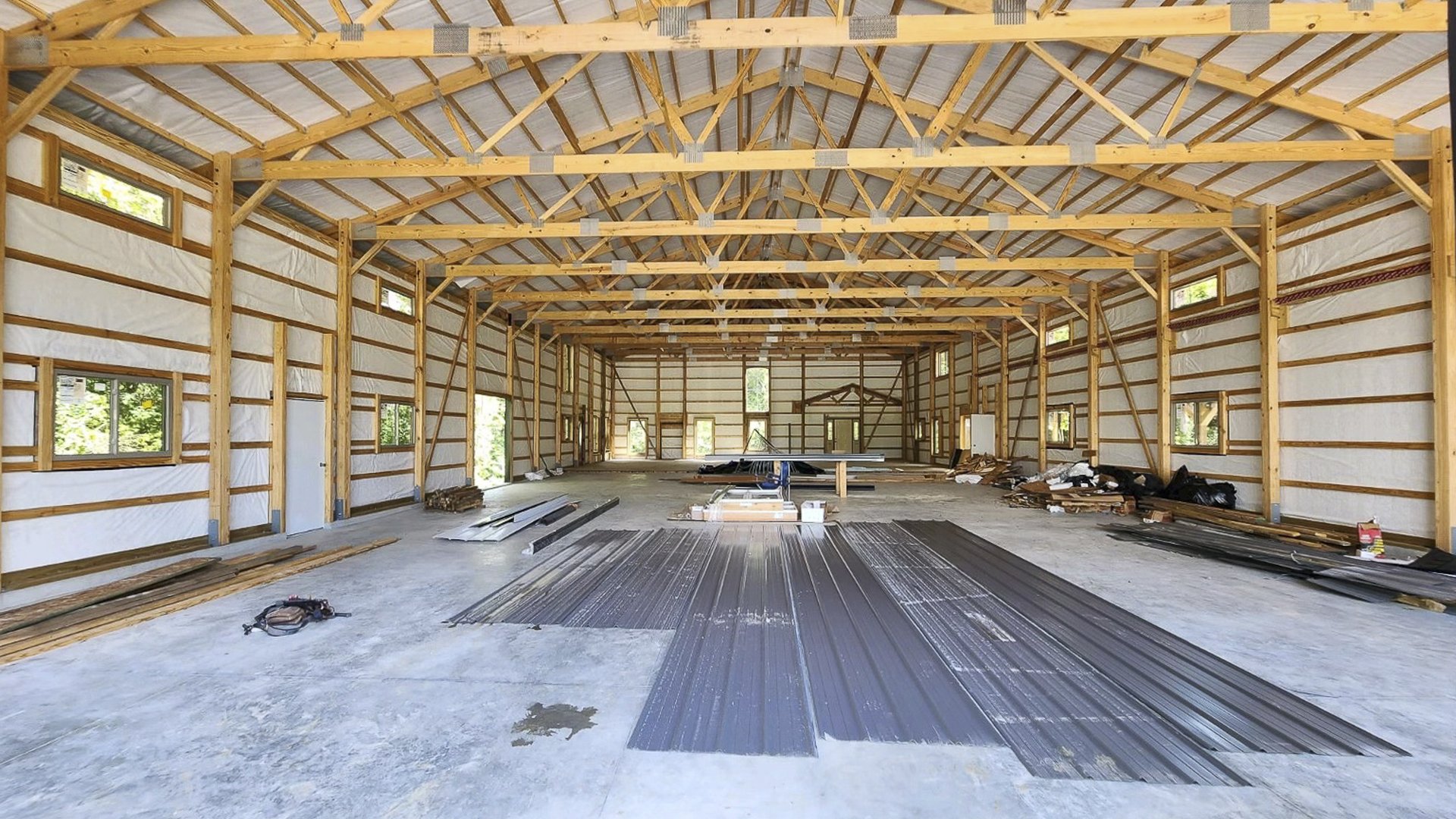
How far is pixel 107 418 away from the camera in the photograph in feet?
19.5

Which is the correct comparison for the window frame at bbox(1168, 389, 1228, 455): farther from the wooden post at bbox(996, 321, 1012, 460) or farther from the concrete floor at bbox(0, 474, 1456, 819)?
the wooden post at bbox(996, 321, 1012, 460)

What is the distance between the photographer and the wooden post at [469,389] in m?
13.2

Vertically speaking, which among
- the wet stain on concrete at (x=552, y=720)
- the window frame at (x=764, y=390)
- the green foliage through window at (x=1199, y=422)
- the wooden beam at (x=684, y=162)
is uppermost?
the wooden beam at (x=684, y=162)

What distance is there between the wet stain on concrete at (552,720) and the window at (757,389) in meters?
23.5

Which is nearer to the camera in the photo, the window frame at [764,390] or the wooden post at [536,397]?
the wooden post at [536,397]

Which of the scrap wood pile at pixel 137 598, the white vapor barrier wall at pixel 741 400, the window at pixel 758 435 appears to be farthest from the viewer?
the white vapor barrier wall at pixel 741 400

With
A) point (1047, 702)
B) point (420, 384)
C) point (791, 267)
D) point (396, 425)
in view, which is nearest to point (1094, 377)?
point (791, 267)

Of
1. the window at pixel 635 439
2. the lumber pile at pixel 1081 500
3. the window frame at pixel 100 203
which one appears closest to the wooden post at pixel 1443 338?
the lumber pile at pixel 1081 500

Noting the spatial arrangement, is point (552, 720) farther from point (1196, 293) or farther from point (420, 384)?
point (1196, 293)

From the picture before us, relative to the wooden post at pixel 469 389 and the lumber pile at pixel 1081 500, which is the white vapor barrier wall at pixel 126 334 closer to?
the wooden post at pixel 469 389

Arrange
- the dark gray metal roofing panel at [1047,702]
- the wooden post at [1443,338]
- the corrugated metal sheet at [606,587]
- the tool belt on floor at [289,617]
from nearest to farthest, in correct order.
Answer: the dark gray metal roofing panel at [1047,702]
the tool belt on floor at [289,617]
the corrugated metal sheet at [606,587]
the wooden post at [1443,338]

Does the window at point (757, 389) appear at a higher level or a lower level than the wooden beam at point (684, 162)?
lower

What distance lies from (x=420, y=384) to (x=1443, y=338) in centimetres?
1460

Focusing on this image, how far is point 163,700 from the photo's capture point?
319cm
